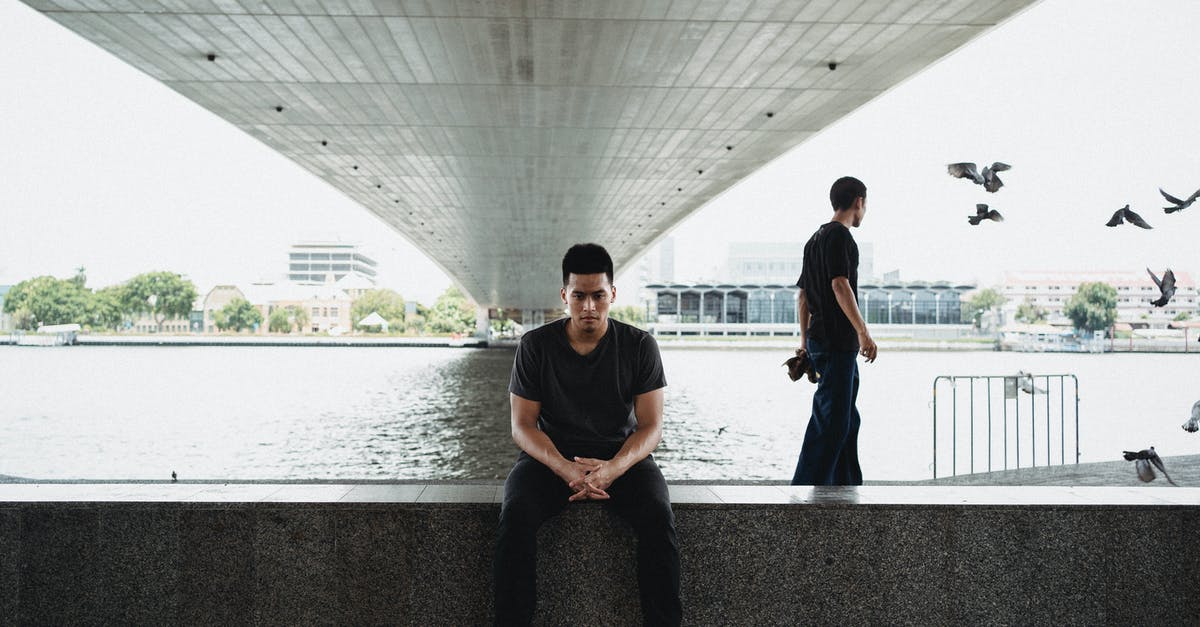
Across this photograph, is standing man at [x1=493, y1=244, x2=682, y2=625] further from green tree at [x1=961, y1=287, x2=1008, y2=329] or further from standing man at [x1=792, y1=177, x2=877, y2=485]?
green tree at [x1=961, y1=287, x2=1008, y2=329]

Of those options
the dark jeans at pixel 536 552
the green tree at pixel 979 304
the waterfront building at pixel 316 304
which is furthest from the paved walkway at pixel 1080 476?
the waterfront building at pixel 316 304

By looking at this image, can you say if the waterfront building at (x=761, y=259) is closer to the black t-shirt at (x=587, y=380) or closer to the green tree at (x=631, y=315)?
the green tree at (x=631, y=315)

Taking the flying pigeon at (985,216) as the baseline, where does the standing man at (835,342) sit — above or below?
→ below

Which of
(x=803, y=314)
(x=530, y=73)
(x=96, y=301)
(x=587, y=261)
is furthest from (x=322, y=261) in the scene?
(x=587, y=261)

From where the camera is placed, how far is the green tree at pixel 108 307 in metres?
91.4

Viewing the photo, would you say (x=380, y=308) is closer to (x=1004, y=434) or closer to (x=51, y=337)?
(x=51, y=337)

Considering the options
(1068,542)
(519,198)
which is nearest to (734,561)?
(1068,542)

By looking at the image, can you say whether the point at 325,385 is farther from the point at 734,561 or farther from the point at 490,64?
the point at 734,561

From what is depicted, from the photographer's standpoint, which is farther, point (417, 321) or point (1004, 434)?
point (417, 321)

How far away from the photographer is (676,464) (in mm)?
10547

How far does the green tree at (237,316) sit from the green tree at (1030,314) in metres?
92.3

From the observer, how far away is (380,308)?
106 meters

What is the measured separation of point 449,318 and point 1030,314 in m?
73.4

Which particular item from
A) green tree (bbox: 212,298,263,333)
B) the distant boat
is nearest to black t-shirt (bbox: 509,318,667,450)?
the distant boat
